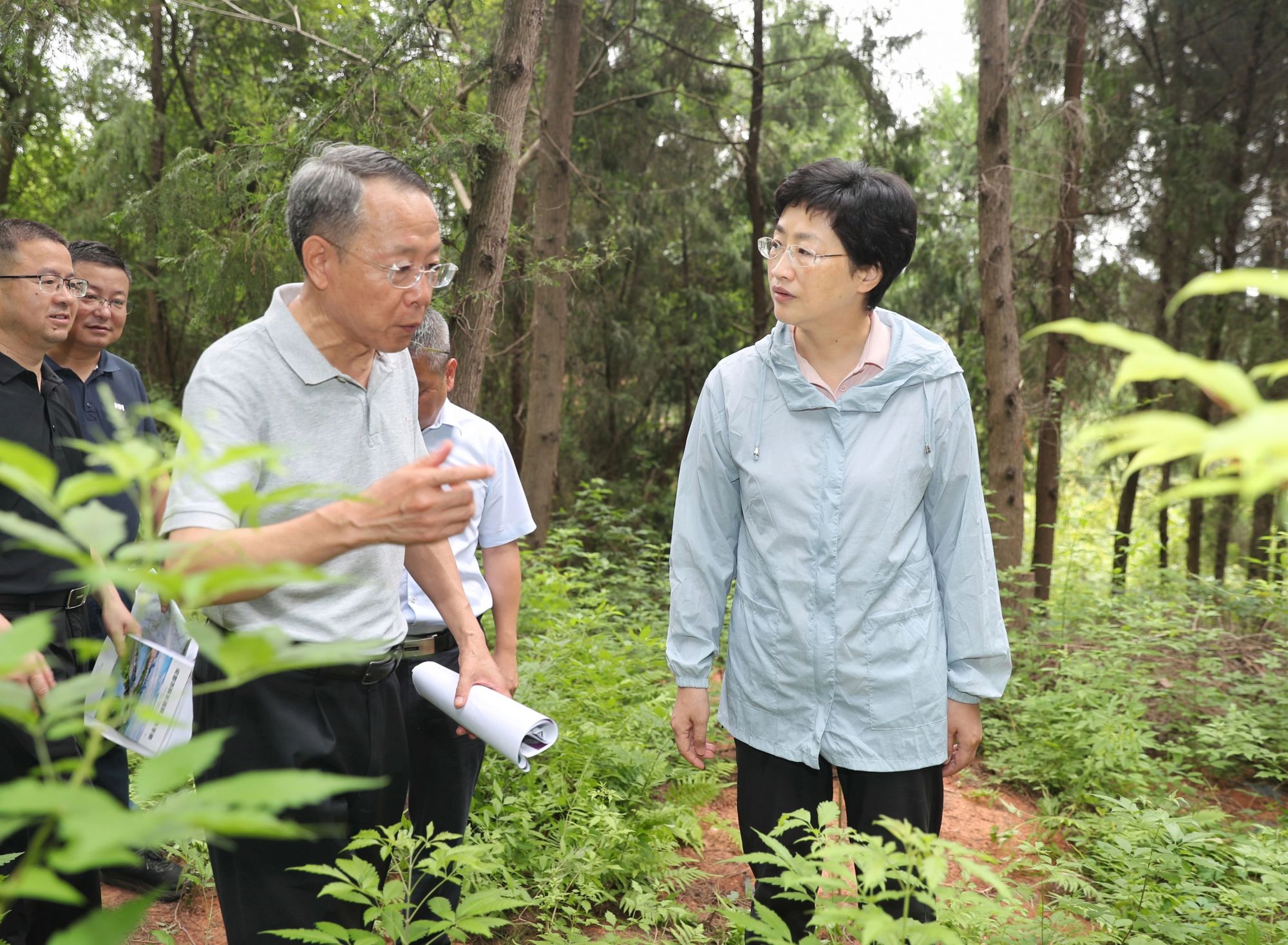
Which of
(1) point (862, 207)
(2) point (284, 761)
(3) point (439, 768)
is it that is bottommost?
(3) point (439, 768)

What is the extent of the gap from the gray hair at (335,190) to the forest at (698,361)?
536mm

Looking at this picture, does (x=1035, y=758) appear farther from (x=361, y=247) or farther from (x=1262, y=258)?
(x=1262, y=258)

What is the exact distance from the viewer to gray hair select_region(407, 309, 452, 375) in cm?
341

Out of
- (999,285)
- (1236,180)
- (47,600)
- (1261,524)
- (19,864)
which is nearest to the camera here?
(19,864)

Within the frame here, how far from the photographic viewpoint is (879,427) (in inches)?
101

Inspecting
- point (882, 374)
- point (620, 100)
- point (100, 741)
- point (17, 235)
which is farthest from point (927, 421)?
point (620, 100)

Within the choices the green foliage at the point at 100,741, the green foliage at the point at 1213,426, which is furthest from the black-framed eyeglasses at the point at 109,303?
the green foliage at the point at 1213,426

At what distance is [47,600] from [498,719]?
71.6 inches

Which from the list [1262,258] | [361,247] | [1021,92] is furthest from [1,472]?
[1262,258]

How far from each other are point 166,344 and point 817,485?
44.2ft

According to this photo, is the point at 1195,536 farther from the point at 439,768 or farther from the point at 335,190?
the point at 335,190

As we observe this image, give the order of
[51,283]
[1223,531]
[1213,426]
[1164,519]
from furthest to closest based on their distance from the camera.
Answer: [1164,519] → [1223,531] → [51,283] → [1213,426]

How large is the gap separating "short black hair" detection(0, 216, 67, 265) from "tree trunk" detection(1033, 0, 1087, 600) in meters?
8.88

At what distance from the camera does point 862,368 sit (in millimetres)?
2652
